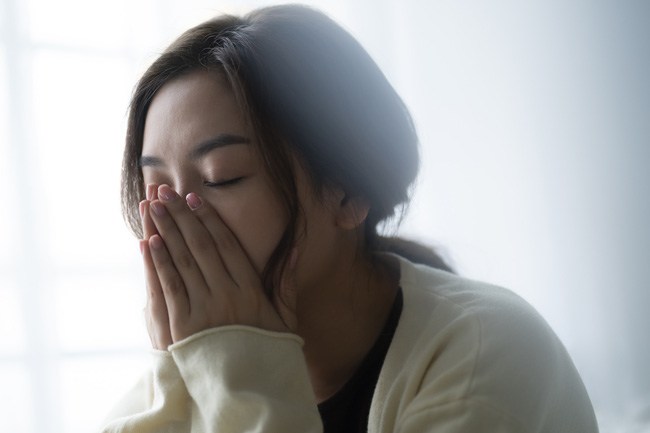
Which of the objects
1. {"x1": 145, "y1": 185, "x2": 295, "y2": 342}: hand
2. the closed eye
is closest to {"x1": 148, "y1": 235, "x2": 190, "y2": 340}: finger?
{"x1": 145, "y1": 185, "x2": 295, "y2": 342}: hand

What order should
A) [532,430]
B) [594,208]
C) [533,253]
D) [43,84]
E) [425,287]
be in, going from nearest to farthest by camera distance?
1. [532,430]
2. [425,287]
3. [43,84]
4. [594,208]
5. [533,253]

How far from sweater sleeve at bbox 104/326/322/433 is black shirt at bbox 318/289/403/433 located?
0.18m

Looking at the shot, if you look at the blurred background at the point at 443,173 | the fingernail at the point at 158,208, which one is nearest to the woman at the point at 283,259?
the fingernail at the point at 158,208

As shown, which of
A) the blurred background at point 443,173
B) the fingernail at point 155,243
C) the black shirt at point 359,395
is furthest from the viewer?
the blurred background at point 443,173

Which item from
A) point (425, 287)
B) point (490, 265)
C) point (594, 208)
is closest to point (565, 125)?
point (594, 208)

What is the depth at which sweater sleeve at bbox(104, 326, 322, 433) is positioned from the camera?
0.88 meters

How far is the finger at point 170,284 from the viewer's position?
959 mm

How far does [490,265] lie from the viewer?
7.98 feet

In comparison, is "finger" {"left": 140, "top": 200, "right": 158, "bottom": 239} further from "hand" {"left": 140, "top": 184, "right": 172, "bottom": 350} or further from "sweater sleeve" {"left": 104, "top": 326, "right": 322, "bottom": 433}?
"sweater sleeve" {"left": 104, "top": 326, "right": 322, "bottom": 433}

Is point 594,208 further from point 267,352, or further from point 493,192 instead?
point 267,352

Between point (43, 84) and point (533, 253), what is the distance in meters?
1.54

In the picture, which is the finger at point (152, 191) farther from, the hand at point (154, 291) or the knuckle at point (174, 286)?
the knuckle at point (174, 286)

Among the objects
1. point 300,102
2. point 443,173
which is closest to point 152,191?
point 300,102

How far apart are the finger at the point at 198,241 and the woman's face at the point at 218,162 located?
25 mm
